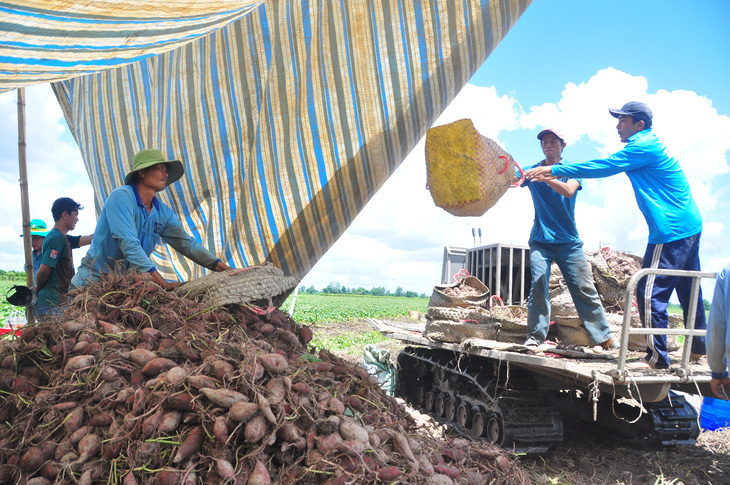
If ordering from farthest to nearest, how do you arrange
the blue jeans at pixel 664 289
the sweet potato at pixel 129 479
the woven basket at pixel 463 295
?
the woven basket at pixel 463 295 → the blue jeans at pixel 664 289 → the sweet potato at pixel 129 479

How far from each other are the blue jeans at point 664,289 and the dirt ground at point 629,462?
3.09 ft

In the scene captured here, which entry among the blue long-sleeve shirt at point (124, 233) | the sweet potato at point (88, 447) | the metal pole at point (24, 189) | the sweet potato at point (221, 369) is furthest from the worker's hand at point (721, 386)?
the metal pole at point (24, 189)

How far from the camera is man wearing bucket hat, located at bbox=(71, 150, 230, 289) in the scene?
308 cm

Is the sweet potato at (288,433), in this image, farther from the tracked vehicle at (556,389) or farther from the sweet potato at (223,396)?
the tracked vehicle at (556,389)

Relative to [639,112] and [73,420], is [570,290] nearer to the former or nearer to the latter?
[639,112]

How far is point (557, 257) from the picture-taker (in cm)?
467

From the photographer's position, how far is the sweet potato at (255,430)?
6.47 ft

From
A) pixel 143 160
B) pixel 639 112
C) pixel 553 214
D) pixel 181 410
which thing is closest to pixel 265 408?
pixel 181 410

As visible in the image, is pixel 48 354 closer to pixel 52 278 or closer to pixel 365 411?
pixel 365 411

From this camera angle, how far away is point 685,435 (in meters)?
4.73

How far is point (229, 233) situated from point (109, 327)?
198 centimetres

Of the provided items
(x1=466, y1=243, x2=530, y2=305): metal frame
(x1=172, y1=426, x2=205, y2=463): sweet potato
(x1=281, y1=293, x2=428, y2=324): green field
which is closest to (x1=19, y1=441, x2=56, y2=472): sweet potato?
(x1=172, y1=426, x2=205, y2=463): sweet potato

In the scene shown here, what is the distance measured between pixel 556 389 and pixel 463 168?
251 cm

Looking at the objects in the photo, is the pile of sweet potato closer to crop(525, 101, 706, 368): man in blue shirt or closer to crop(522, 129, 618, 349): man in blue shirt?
crop(525, 101, 706, 368): man in blue shirt
